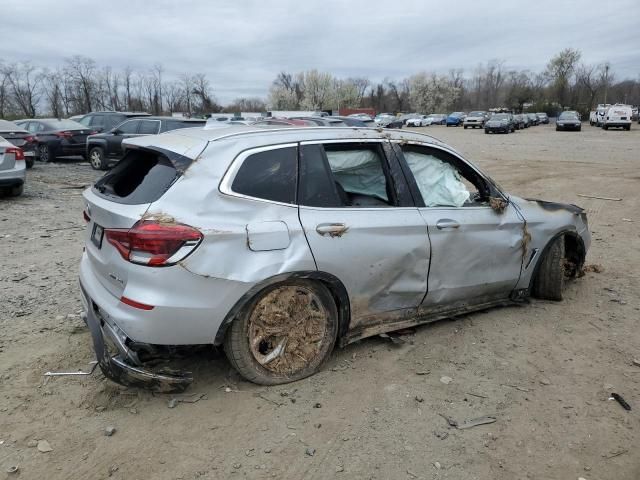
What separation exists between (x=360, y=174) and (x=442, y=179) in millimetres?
831

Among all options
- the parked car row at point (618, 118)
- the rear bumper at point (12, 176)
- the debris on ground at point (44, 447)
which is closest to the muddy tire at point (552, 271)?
the debris on ground at point (44, 447)

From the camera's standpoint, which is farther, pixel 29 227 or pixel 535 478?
pixel 29 227

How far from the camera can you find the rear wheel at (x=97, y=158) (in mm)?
15016

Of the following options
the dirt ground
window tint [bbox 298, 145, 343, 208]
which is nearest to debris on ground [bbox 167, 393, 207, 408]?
the dirt ground

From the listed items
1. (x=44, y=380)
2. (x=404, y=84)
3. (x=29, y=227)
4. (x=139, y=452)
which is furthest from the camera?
(x=404, y=84)

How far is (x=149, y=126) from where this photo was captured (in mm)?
14500

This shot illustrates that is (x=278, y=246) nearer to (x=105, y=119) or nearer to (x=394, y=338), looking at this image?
(x=394, y=338)

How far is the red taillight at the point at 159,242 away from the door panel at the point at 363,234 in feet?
2.41

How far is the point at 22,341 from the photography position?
3.96 meters

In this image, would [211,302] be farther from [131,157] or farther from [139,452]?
[131,157]

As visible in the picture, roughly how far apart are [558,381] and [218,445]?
2277 mm

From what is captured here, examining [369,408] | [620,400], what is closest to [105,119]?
[369,408]

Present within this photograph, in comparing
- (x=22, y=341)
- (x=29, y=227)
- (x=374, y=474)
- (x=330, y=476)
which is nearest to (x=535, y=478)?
(x=374, y=474)

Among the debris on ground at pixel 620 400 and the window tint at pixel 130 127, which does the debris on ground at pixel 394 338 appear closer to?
the debris on ground at pixel 620 400
